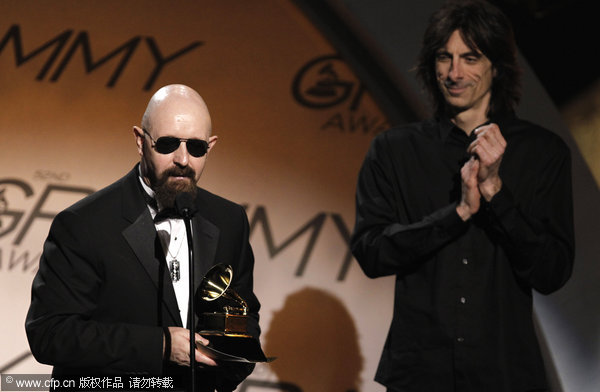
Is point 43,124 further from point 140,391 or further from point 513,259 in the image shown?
point 513,259

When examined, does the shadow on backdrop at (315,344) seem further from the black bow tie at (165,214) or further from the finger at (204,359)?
the finger at (204,359)

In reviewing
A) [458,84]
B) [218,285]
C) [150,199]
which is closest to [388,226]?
[458,84]

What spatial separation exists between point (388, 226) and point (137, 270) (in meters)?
0.98

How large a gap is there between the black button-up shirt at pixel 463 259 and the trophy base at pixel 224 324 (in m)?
0.68

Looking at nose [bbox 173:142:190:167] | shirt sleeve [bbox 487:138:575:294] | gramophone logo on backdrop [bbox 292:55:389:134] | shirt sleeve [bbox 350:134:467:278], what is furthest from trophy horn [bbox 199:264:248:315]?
gramophone logo on backdrop [bbox 292:55:389:134]

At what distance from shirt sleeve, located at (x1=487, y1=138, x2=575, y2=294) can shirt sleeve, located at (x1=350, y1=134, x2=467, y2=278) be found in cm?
16

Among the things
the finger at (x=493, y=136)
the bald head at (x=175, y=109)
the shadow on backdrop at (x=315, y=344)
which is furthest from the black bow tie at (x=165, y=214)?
the shadow on backdrop at (x=315, y=344)

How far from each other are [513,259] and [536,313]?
1.56 meters

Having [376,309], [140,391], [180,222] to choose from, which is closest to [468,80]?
[180,222]

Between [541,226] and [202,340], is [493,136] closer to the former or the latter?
[541,226]

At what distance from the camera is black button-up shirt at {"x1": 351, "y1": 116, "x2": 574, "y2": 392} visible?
300 cm

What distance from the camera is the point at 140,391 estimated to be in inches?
105

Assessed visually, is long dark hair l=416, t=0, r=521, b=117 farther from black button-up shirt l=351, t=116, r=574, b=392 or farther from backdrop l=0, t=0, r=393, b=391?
backdrop l=0, t=0, r=393, b=391

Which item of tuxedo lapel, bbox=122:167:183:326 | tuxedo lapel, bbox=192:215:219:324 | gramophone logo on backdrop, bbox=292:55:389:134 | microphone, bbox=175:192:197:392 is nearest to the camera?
microphone, bbox=175:192:197:392
